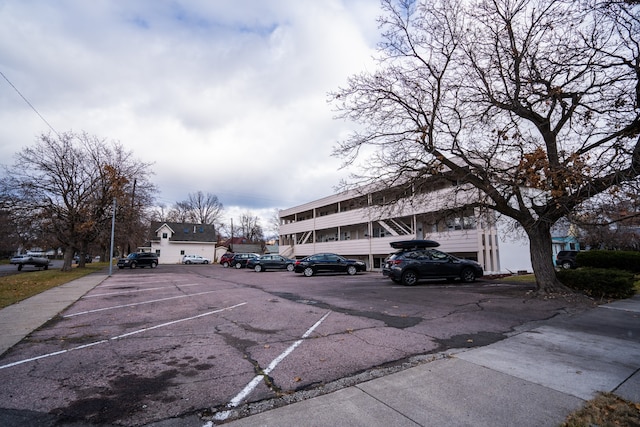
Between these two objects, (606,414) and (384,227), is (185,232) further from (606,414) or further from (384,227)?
(606,414)

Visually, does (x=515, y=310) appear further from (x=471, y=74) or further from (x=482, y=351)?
(x=471, y=74)

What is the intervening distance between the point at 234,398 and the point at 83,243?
98.9ft

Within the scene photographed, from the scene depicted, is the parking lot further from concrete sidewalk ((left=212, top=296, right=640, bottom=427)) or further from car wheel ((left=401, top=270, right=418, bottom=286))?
car wheel ((left=401, top=270, right=418, bottom=286))

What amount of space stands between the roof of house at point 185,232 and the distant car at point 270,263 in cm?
3431

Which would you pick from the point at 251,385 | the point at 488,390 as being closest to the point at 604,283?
the point at 488,390

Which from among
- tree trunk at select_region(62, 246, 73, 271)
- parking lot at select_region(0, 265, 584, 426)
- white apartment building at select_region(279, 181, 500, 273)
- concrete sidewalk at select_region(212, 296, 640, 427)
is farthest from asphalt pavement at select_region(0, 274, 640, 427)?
tree trunk at select_region(62, 246, 73, 271)

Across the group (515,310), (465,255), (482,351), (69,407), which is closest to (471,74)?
(515,310)

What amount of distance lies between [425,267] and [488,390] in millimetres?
11488

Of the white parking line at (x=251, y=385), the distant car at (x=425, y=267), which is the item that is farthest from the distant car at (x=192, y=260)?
the white parking line at (x=251, y=385)

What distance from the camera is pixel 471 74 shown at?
11492 millimetres

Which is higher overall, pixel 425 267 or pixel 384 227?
pixel 384 227

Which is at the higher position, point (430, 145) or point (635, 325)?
point (430, 145)

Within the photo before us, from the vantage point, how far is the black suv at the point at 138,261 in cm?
3339

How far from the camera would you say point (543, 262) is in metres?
11.0
